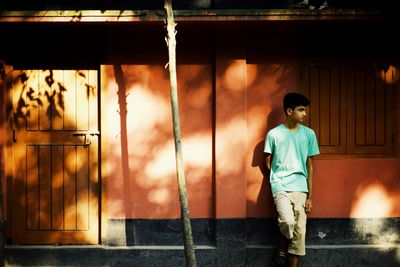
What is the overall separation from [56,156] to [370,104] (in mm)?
4219

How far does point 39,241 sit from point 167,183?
188 cm

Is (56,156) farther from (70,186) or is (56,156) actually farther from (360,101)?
(360,101)

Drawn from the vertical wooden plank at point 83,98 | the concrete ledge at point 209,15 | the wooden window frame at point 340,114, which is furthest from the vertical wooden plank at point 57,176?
the wooden window frame at point 340,114

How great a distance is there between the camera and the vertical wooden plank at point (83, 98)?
7043 mm

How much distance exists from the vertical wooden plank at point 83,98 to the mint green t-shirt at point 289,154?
94.3 inches

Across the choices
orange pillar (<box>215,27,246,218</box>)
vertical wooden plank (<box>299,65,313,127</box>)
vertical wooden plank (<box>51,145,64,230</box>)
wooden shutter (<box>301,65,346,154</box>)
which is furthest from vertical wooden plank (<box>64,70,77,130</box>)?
wooden shutter (<box>301,65,346,154</box>)

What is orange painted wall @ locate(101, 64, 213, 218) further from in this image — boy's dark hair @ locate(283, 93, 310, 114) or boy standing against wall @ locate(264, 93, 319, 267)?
boy's dark hair @ locate(283, 93, 310, 114)

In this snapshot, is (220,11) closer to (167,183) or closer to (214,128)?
(214,128)

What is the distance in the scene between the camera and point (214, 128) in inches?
272

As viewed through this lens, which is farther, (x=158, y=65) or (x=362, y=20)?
(x=158, y=65)

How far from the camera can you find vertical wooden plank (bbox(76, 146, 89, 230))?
7.05 meters

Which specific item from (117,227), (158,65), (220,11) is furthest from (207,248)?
(220,11)

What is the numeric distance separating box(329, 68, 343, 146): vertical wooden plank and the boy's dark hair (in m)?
0.78

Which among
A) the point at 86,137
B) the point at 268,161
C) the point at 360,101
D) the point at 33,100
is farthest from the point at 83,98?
the point at 360,101
